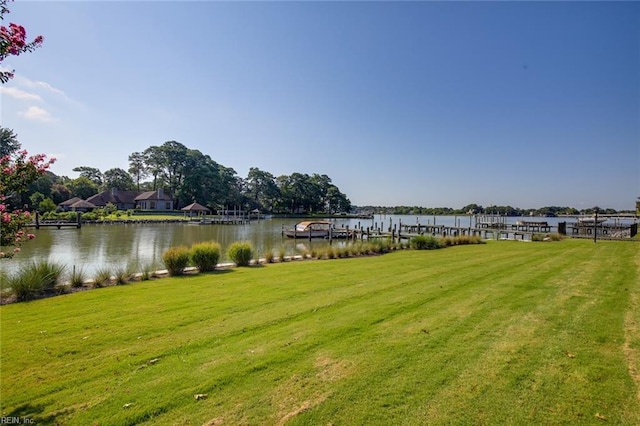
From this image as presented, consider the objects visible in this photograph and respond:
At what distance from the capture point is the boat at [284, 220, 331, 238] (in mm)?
36969

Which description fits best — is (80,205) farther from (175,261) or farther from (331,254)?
(175,261)

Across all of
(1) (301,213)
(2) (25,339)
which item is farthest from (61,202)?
(2) (25,339)

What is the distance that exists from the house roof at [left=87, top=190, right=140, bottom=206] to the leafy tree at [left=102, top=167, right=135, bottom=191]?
36.2ft

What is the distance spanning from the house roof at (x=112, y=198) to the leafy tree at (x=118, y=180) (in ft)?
36.2

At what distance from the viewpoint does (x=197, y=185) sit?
226 ft

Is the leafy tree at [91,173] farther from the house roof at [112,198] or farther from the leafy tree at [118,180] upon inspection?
the house roof at [112,198]

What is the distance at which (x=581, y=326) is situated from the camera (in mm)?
5031

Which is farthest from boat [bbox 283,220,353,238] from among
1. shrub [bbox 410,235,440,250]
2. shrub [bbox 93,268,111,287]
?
shrub [bbox 93,268,111,287]

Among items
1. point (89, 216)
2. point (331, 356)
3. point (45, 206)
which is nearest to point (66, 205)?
point (45, 206)

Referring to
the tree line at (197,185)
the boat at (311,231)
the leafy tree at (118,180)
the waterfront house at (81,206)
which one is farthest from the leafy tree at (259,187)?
the boat at (311,231)

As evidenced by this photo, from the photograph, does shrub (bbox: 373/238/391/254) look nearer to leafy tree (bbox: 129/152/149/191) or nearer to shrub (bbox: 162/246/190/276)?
shrub (bbox: 162/246/190/276)

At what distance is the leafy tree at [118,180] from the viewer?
80938mm

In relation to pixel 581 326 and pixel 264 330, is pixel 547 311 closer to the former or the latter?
pixel 581 326

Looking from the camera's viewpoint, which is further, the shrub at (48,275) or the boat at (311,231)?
the boat at (311,231)
